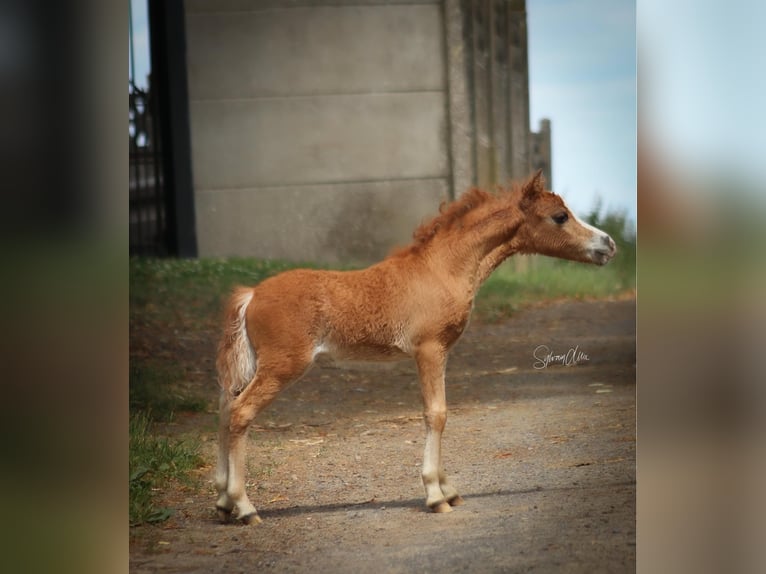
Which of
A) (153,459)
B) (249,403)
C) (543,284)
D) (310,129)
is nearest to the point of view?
(249,403)

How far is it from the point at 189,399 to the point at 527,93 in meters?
2.26

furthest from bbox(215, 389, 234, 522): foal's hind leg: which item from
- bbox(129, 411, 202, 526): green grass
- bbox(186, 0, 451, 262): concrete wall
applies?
bbox(186, 0, 451, 262): concrete wall

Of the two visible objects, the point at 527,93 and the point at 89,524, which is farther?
the point at 527,93

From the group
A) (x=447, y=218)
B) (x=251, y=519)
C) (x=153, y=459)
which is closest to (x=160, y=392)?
(x=153, y=459)

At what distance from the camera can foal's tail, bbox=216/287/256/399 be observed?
4516 millimetres

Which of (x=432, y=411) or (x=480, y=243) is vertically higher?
(x=480, y=243)

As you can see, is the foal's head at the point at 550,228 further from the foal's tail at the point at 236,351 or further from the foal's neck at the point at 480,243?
the foal's tail at the point at 236,351

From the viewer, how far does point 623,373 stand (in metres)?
4.89

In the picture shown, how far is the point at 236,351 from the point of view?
4.53 meters

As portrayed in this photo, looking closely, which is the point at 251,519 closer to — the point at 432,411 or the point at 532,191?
the point at 432,411

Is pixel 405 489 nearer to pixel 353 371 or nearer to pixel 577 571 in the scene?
pixel 353 371

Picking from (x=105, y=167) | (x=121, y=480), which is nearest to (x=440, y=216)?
(x=105, y=167)

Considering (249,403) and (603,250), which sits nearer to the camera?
(249,403)

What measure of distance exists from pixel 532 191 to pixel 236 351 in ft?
5.35
